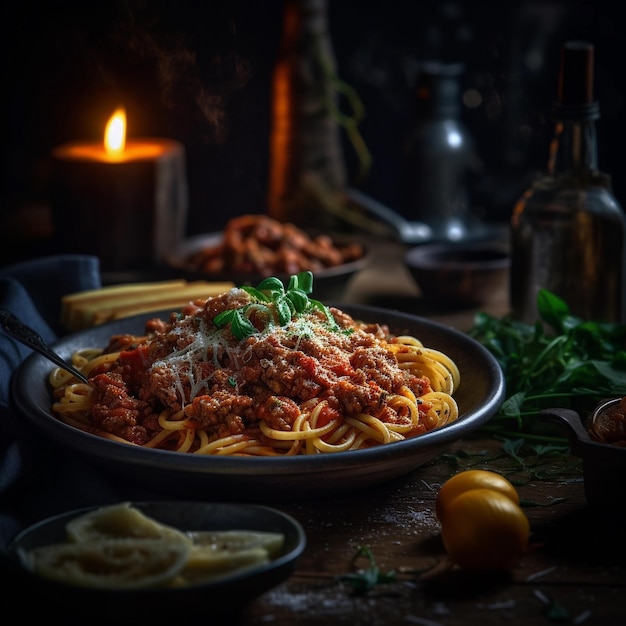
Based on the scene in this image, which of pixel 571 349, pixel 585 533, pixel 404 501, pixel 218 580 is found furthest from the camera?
pixel 571 349

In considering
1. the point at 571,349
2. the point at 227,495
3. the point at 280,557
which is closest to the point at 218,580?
the point at 280,557

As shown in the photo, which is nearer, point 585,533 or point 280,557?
point 280,557

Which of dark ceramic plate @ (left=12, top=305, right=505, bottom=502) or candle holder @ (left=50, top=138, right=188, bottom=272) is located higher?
candle holder @ (left=50, top=138, right=188, bottom=272)

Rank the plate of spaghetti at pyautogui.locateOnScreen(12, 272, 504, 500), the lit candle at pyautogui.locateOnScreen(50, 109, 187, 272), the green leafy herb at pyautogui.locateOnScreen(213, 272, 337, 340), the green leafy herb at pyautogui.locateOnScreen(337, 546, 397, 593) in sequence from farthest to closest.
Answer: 1. the lit candle at pyautogui.locateOnScreen(50, 109, 187, 272)
2. the green leafy herb at pyautogui.locateOnScreen(213, 272, 337, 340)
3. the plate of spaghetti at pyautogui.locateOnScreen(12, 272, 504, 500)
4. the green leafy herb at pyautogui.locateOnScreen(337, 546, 397, 593)

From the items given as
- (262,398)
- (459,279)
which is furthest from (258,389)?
(459,279)

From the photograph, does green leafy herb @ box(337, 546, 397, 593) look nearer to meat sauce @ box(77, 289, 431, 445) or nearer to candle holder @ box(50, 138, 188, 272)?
meat sauce @ box(77, 289, 431, 445)

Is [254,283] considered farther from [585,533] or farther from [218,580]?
[218,580]

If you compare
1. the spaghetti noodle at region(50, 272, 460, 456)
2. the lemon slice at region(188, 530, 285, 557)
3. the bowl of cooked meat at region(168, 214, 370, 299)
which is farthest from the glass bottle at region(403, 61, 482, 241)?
the lemon slice at region(188, 530, 285, 557)
